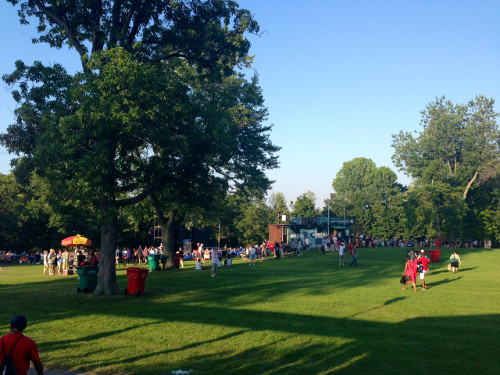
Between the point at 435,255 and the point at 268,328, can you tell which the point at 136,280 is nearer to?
the point at 268,328

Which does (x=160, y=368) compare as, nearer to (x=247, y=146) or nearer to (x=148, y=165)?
(x=148, y=165)

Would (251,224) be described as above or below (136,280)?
above

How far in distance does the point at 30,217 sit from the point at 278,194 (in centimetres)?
4426

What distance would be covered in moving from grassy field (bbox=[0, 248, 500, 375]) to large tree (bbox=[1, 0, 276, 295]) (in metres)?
3.46

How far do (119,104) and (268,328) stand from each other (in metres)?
8.62

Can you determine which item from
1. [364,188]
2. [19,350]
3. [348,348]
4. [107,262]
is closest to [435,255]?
[107,262]

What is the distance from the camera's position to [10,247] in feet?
180

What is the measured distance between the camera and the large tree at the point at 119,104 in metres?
15.0

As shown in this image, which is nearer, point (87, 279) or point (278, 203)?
point (87, 279)

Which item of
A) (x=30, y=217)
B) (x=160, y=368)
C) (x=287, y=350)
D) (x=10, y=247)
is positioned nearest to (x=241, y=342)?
(x=287, y=350)

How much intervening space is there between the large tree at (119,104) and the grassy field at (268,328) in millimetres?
3464

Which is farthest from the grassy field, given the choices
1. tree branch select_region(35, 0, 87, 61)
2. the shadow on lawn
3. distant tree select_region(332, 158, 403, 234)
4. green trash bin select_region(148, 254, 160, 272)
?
distant tree select_region(332, 158, 403, 234)

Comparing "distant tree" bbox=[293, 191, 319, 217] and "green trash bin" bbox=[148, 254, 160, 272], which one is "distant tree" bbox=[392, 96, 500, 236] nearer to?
"distant tree" bbox=[293, 191, 319, 217]

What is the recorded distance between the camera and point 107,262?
674 inches
